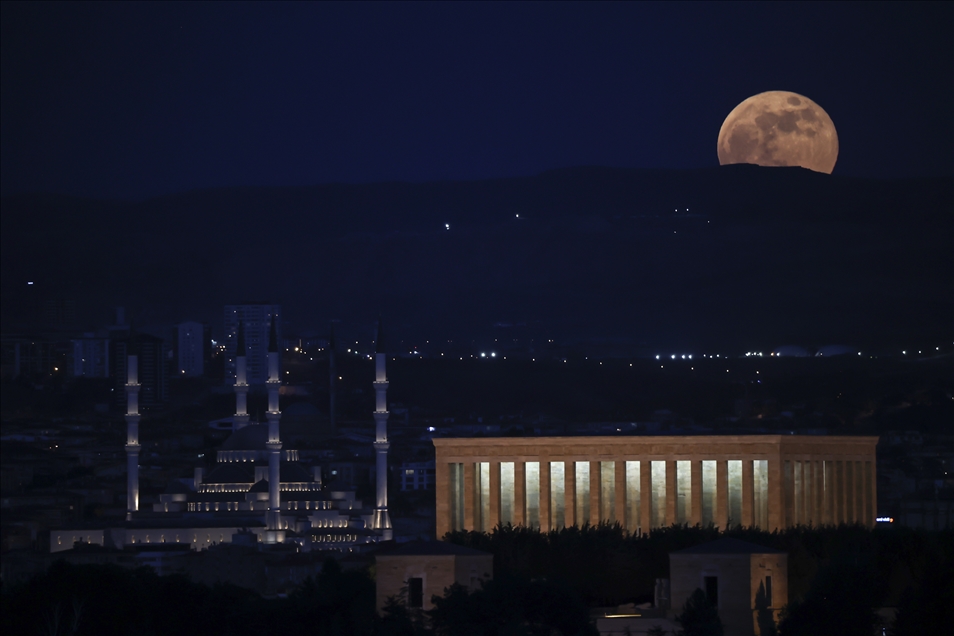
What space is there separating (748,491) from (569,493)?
552 centimetres

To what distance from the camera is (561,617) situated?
1428 inches

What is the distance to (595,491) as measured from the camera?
174 feet

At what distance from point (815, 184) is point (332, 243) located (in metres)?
53.4

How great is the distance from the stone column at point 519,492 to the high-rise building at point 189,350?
117 m

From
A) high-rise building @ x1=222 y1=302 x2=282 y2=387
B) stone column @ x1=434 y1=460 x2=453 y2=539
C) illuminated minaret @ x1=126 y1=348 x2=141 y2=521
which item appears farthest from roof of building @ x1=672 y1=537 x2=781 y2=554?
high-rise building @ x1=222 y1=302 x2=282 y2=387

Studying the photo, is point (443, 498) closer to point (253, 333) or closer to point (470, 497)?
point (470, 497)

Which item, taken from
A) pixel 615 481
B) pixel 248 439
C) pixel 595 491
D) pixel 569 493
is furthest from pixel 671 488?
pixel 248 439

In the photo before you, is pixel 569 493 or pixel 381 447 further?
pixel 381 447

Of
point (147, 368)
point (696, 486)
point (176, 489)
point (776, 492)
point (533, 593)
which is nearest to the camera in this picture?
point (533, 593)

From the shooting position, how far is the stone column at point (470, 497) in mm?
52969

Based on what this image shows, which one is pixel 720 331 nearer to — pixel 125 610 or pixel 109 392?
pixel 109 392

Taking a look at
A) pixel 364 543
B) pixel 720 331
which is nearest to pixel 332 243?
pixel 720 331

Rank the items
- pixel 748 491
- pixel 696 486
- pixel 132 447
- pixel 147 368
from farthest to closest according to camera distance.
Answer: pixel 147 368 → pixel 132 447 → pixel 748 491 → pixel 696 486

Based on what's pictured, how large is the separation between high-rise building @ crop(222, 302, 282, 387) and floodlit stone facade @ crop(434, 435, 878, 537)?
111411mm
